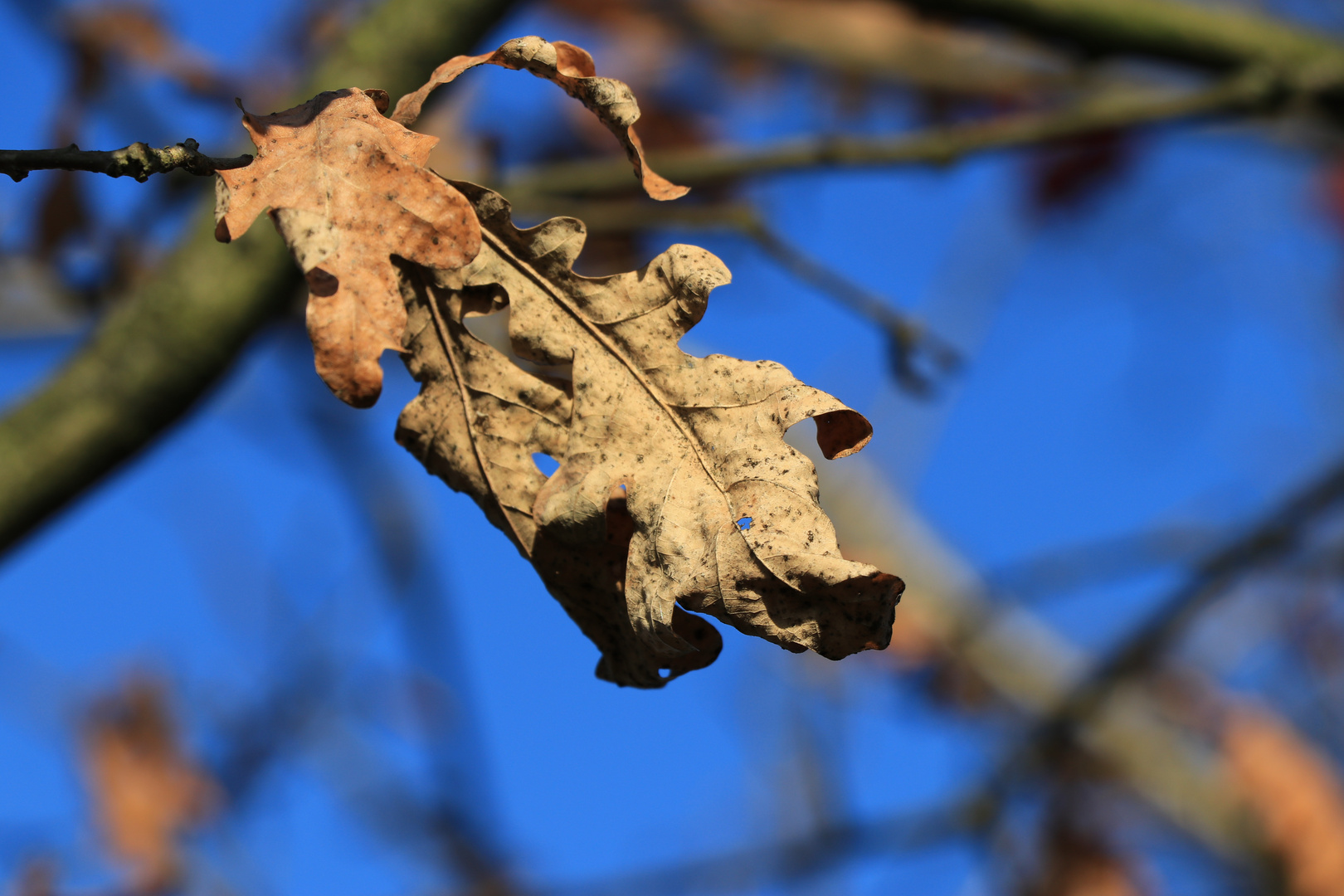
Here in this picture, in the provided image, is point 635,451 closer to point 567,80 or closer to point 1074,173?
point 567,80

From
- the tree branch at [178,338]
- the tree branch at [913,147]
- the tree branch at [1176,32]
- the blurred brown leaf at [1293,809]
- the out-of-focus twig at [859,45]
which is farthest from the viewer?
the out-of-focus twig at [859,45]

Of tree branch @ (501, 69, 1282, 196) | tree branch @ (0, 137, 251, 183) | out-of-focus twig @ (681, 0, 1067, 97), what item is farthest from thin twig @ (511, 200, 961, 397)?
out-of-focus twig @ (681, 0, 1067, 97)

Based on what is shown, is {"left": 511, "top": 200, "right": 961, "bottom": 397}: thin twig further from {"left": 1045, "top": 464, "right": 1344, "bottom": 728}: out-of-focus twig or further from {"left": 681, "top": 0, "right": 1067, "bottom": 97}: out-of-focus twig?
{"left": 681, "top": 0, "right": 1067, "bottom": 97}: out-of-focus twig

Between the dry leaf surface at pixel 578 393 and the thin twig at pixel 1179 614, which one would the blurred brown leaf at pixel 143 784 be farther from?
the dry leaf surface at pixel 578 393

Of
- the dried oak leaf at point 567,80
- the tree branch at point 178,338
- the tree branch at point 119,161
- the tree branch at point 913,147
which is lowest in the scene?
the tree branch at point 119,161

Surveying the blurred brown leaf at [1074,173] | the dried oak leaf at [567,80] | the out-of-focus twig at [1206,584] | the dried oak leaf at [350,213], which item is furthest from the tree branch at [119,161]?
the blurred brown leaf at [1074,173]

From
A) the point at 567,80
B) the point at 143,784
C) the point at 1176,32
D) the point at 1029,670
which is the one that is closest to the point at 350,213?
the point at 567,80

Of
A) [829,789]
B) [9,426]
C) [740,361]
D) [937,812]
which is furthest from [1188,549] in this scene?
[9,426]
